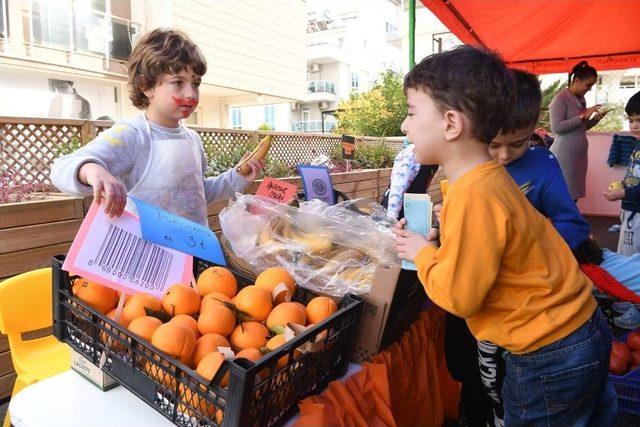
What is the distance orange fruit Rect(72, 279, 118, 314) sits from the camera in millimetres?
1008

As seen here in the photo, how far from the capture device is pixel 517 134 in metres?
1.54

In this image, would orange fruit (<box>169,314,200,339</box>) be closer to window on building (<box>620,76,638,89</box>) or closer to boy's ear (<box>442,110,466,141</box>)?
boy's ear (<box>442,110,466,141</box>)

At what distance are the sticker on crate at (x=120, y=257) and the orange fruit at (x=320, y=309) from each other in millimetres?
339

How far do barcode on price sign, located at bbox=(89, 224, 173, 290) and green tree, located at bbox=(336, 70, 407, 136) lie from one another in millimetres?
9774

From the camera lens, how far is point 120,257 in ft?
3.14

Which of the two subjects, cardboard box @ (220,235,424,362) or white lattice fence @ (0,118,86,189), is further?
white lattice fence @ (0,118,86,189)

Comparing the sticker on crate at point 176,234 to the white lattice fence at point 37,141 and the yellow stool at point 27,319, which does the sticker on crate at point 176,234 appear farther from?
the white lattice fence at point 37,141

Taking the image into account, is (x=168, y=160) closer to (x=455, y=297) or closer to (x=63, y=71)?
(x=455, y=297)

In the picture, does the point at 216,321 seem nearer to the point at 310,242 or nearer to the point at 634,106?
the point at 310,242

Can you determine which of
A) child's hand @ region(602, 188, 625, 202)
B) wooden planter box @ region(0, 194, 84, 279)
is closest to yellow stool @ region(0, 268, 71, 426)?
wooden planter box @ region(0, 194, 84, 279)

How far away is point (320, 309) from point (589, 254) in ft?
6.20

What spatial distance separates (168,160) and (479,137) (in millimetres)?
1086

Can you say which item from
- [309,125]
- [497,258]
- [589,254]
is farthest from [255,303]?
[309,125]

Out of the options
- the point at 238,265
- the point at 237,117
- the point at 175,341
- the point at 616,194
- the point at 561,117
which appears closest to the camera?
the point at 175,341
